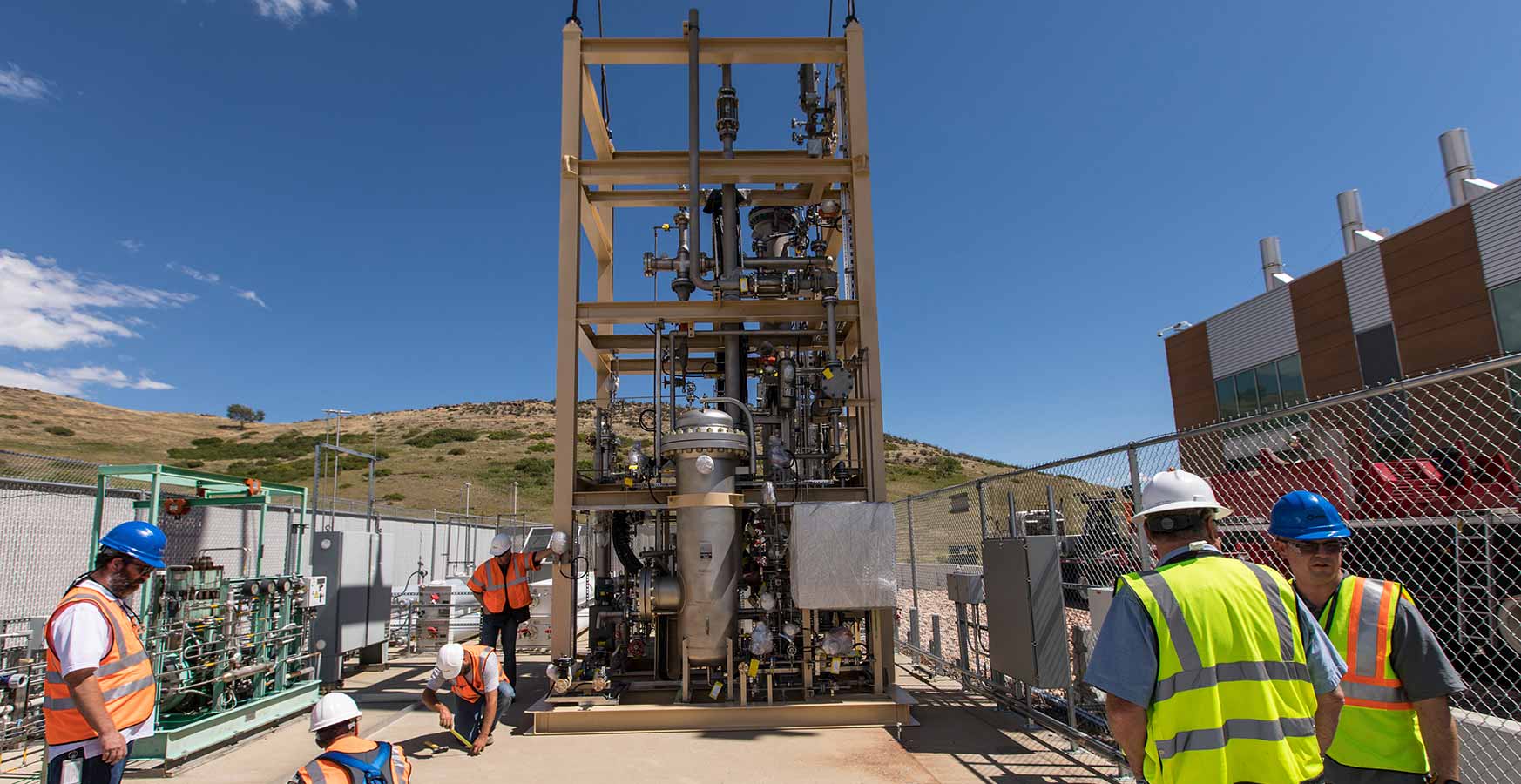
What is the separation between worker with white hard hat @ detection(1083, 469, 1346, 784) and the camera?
2418 millimetres

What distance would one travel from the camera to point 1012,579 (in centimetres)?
738

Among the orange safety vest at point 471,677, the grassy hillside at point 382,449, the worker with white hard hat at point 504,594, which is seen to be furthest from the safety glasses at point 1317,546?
the grassy hillside at point 382,449

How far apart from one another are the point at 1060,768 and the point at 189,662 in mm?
7540

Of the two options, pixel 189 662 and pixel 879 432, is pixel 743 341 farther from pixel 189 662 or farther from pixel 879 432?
pixel 189 662

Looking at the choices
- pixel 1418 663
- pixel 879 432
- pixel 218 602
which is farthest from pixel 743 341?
pixel 1418 663

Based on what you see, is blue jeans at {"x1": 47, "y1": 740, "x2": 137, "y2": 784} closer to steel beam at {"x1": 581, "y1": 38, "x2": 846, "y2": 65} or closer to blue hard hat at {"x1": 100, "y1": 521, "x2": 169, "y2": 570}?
blue hard hat at {"x1": 100, "y1": 521, "x2": 169, "y2": 570}

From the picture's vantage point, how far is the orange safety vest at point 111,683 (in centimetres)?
400

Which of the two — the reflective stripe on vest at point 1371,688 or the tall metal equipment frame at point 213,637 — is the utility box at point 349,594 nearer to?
the tall metal equipment frame at point 213,637

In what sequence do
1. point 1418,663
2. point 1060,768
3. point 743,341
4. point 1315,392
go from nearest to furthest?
point 1418,663 → point 1060,768 → point 743,341 → point 1315,392

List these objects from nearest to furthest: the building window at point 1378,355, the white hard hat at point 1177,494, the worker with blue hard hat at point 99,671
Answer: the white hard hat at point 1177,494 < the worker with blue hard hat at point 99,671 < the building window at point 1378,355

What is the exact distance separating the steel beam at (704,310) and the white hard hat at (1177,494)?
23.0 ft

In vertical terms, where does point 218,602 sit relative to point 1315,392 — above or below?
below

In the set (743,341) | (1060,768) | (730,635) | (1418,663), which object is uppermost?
(743,341)

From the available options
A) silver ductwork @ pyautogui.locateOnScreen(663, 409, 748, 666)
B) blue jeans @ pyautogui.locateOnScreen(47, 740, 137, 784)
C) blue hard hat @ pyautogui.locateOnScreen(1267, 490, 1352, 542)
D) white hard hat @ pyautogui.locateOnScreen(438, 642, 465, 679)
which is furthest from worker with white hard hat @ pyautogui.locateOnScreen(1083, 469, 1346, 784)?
silver ductwork @ pyautogui.locateOnScreen(663, 409, 748, 666)
